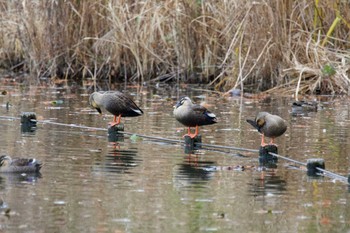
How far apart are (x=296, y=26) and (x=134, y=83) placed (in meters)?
3.64

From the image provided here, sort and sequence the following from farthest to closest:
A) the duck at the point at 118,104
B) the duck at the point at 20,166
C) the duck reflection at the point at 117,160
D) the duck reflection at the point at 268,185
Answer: the duck at the point at 118,104
the duck reflection at the point at 117,160
the duck at the point at 20,166
the duck reflection at the point at 268,185

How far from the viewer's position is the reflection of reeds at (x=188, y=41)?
1866cm

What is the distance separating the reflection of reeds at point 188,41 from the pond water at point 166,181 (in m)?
A: 3.39

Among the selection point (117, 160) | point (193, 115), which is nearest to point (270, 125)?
point (193, 115)

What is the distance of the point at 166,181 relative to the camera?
955 centimetres

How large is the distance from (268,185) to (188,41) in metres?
11.2

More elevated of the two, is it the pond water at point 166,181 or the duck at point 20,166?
the duck at point 20,166

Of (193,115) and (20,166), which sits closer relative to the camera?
(20,166)

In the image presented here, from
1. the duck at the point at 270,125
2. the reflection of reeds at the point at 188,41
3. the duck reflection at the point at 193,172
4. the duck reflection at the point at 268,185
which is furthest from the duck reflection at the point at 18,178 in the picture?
the reflection of reeds at the point at 188,41

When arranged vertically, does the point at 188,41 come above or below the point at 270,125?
above

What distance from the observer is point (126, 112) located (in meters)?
13.3

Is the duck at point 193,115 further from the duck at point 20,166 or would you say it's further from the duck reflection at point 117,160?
the duck at point 20,166

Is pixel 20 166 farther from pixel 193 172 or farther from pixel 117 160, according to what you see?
pixel 193 172

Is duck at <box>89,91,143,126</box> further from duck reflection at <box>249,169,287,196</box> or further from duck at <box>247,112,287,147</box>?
duck reflection at <box>249,169,287,196</box>
